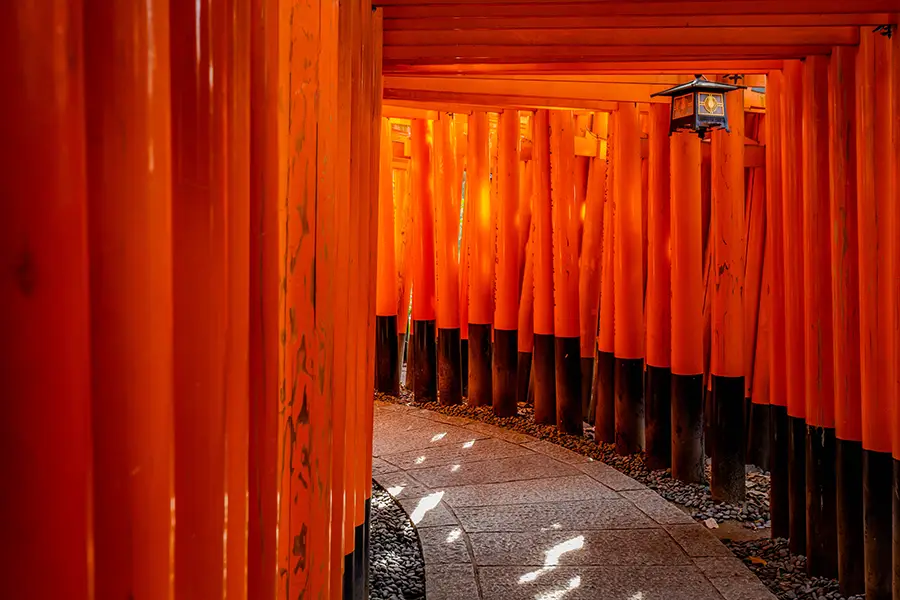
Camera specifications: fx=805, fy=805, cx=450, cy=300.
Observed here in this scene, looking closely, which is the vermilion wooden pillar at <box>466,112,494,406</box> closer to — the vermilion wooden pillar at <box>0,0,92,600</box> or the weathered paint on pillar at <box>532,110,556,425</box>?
the weathered paint on pillar at <box>532,110,556,425</box>

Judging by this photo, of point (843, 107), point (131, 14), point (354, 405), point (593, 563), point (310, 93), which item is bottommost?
point (593, 563)

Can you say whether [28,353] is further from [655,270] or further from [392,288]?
[392,288]

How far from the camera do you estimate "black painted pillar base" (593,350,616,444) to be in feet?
27.1

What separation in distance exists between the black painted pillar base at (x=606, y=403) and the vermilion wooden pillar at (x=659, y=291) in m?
1.00

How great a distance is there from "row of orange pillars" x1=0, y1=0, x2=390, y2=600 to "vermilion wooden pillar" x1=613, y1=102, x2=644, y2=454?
6.01m

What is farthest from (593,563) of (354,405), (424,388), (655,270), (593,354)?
(424,388)

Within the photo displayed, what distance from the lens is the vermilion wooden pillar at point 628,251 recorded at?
7.57m

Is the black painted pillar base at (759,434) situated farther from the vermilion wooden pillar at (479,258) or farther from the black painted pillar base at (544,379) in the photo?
the vermilion wooden pillar at (479,258)

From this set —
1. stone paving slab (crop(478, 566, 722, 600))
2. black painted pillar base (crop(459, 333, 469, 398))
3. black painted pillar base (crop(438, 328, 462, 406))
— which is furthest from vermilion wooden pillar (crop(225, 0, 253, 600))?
black painted pillar base (crop(459, 333, 469, 398))

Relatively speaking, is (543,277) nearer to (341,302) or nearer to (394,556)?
(394,556)

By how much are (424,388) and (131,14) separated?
9.42 m

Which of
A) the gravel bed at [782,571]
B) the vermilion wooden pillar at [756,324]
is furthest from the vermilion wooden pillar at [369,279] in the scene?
the vermilion wooden pillar at [756,324]

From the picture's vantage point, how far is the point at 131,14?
2.90 ft

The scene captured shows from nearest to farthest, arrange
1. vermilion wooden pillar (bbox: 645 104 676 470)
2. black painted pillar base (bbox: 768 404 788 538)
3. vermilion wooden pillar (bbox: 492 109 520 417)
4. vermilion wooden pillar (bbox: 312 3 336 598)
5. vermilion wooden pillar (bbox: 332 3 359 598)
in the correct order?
vermilion wooden pillar (bbox: 312 3 336 598) < vermilion wooden pillar (bbox: 332 3 359 598) < black painted pillar base (bbox: 768 404 788 538) < vermilion wooden pillar (bbox: 645 104 676 470) < vermilion wooden pillar (bbox: 492 109 520 417)
